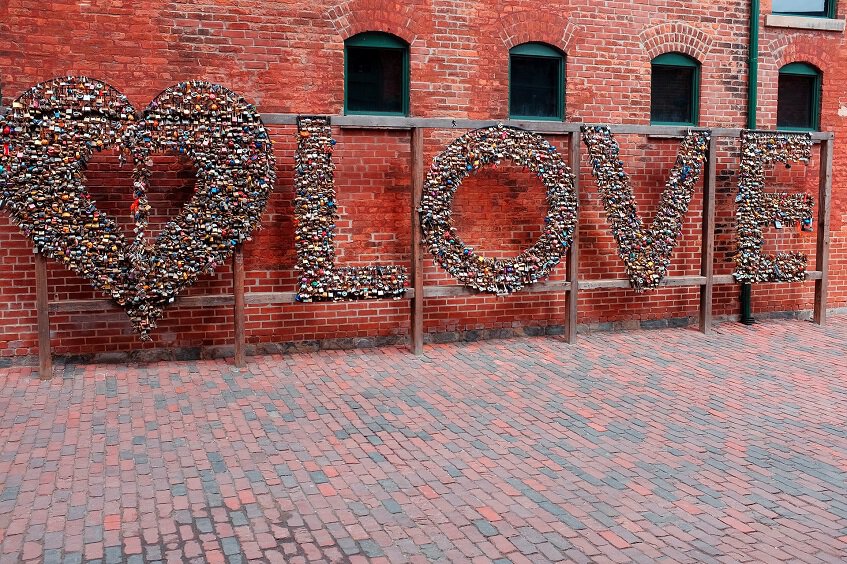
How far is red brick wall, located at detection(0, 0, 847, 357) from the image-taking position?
28.1 ft

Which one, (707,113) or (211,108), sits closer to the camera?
(211,108)

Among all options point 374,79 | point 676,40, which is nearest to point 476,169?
point 374,79

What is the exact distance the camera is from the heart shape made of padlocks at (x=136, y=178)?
7918mm

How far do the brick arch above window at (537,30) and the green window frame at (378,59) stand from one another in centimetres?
133

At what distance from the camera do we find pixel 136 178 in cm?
823

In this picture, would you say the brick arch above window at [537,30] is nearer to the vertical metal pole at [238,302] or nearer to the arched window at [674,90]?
the arched window at [674,90]

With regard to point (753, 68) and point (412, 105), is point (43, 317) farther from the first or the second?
point (753, 68)

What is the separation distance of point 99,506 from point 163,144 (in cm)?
422

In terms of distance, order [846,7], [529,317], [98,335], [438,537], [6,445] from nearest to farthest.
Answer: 1. [438,537]
2. [6,445]
3. [98,335]
4. [529,317]
5. [846,7]

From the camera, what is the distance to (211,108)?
27.4 feet

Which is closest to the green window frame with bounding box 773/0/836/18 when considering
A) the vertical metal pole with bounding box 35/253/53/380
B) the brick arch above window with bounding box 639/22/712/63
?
the brick arch above window with bounding box 639/22/712/63

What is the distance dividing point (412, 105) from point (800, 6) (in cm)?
632

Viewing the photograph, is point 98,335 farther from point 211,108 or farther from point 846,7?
point 846,7

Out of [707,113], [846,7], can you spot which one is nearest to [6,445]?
[707,113]
